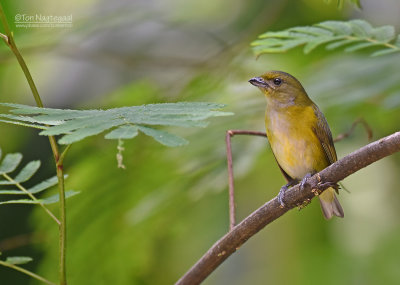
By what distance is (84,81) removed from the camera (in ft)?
19.7

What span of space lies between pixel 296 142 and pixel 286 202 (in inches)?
56.0

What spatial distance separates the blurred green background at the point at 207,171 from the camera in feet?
10.8

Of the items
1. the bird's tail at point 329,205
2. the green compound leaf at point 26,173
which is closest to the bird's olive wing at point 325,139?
the bird's tail at point 329,205

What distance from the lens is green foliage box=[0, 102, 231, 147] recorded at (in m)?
1.36

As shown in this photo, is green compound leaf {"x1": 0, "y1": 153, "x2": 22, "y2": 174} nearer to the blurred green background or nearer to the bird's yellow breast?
the blurred green background

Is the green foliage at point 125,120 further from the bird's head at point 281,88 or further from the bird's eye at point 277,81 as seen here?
the bird's eye at point 277,81

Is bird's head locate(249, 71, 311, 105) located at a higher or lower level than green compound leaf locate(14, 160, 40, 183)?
higher

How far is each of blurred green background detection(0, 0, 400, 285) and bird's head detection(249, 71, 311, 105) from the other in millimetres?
181

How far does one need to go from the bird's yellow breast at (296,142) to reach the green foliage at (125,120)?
4.97ft

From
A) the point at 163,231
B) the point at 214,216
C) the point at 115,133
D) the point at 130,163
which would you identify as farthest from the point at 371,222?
the point at 115,133

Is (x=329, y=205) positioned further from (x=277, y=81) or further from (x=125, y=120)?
(x=125, y=120)

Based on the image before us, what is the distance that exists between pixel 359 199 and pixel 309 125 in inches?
59.4

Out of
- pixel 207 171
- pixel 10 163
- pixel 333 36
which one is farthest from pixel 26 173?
pixel 207 171

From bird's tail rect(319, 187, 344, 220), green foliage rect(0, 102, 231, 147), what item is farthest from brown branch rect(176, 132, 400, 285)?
bird's tail rect(319, 187, 344, 220)
